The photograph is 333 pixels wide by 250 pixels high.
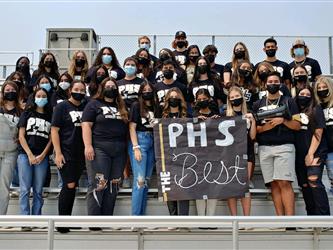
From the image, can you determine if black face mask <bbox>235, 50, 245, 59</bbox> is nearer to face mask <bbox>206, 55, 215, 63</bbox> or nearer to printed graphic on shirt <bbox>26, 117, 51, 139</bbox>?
face mask <bbox>206, 55, 215, 63</bbox>

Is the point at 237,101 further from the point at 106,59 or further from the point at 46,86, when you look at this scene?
the point at 46,86

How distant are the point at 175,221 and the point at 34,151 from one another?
2744 millimetres

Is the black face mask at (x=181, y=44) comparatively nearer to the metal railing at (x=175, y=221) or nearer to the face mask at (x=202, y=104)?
the face mask at (x=202, y=104)

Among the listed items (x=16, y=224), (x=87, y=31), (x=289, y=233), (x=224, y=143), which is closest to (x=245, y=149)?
(x=224, y=143)

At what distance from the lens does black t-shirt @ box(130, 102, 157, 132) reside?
249 inches

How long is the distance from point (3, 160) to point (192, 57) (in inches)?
130

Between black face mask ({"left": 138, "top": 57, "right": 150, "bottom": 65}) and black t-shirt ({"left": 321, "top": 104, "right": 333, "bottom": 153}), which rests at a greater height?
black face mask ({"left": 138, "top": 57, "right": 150, "bottom": 65})

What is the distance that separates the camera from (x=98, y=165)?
6.02 meters

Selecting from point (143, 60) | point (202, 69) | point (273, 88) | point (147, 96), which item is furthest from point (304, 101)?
point (143, 60)

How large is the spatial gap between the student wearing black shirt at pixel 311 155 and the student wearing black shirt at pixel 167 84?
1677 mm

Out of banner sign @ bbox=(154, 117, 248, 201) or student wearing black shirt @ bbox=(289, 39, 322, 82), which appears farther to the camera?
student wearing black shirt @ bbox=(289, 39, 322, 82)

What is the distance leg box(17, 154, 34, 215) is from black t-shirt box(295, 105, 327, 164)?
325cm

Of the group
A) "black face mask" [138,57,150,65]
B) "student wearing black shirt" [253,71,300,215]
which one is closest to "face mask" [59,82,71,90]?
"black face mask" [138,57,150,65]

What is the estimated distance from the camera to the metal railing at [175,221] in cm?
427
